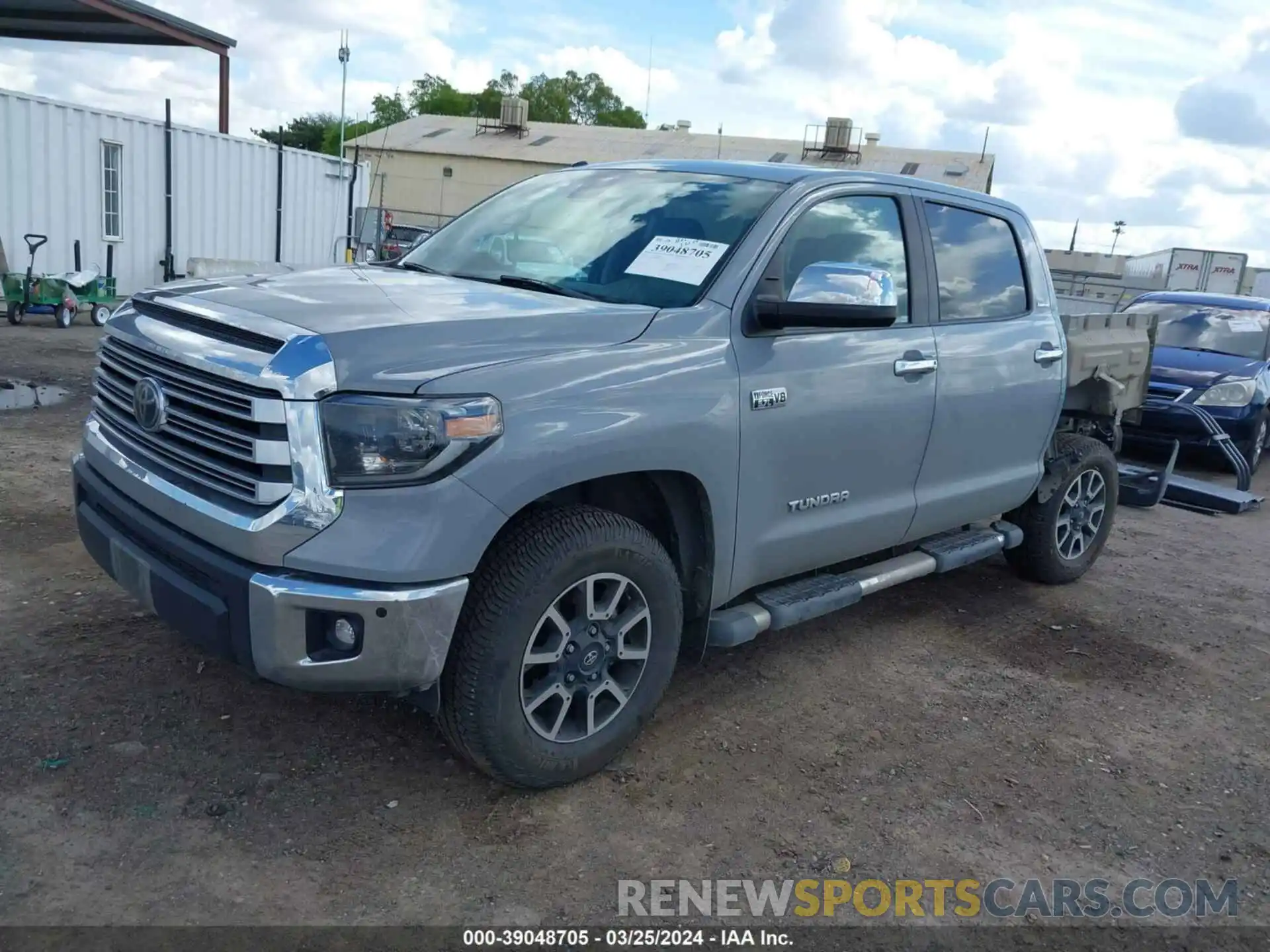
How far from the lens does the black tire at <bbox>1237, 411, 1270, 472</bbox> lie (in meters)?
9.88

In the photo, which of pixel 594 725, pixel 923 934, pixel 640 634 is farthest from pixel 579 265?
pixel 923 934

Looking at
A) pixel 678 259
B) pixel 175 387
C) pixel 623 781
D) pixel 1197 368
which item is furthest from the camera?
pixel 1197 368

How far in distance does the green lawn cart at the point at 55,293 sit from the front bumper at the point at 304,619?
35.0 ft

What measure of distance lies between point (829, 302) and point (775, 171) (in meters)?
0.83

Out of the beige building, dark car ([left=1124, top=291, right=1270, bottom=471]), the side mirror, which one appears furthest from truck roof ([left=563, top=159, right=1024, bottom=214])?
the beige building

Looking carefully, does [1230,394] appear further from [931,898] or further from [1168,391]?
[931,898]

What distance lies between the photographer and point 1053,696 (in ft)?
14.2

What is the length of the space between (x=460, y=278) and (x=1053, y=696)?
117 inches

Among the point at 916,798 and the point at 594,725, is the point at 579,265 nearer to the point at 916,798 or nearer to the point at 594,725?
the point at 594,725

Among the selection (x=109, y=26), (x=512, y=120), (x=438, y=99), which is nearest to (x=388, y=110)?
(x=438, y=99)

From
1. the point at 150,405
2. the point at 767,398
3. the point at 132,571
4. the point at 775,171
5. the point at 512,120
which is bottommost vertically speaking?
the point at 132,571

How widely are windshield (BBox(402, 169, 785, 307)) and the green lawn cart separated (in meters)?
9.62

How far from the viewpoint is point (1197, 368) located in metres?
10.2

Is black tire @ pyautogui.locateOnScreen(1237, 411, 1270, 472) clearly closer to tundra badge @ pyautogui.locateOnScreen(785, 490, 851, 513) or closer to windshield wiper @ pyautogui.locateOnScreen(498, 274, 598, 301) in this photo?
tundra badge @ pyautogui.locateOnScreen(785, 490, 851, 513)
